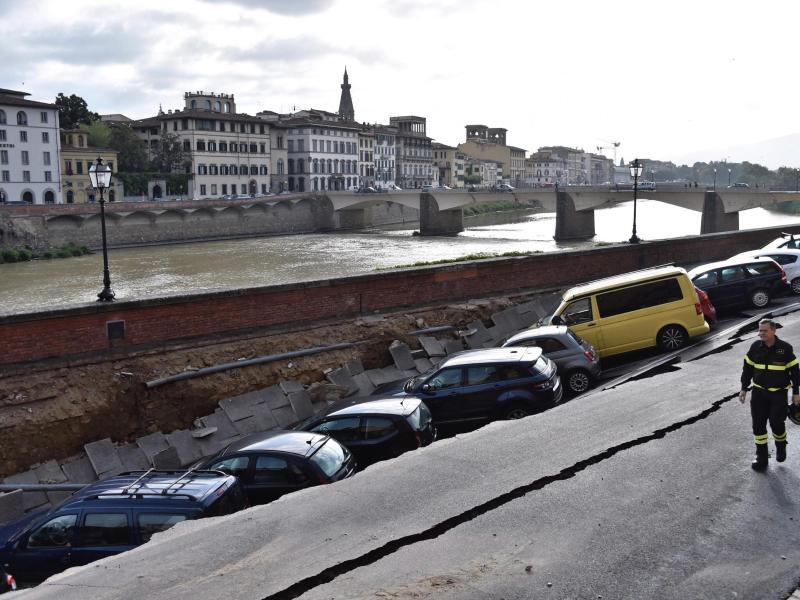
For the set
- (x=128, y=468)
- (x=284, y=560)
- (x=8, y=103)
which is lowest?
(x=128, y=468)

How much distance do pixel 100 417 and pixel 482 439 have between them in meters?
5.90

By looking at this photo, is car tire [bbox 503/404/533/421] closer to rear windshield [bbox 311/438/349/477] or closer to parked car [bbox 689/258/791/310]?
rear windshield [bbox 311/438/349/477]

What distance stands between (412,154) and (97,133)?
1952 inches

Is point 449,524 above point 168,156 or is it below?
below

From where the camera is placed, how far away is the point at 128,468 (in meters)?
10.9

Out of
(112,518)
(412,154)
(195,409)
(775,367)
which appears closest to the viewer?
(775,367)

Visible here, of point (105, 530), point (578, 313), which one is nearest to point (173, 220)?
point (578, 313)

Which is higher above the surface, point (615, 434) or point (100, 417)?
point (615, 434)

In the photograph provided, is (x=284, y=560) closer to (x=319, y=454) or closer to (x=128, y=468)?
(x=319, y=454)

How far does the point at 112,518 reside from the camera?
692cm

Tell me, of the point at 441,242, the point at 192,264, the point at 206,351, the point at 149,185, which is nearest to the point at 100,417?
the point at 206,351

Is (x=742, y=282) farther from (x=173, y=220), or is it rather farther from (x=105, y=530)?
(x=173, y=220)

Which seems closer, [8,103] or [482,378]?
[482,378]

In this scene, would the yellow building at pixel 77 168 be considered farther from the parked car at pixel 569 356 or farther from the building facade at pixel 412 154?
the parked car at pixel 569 356
